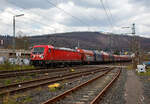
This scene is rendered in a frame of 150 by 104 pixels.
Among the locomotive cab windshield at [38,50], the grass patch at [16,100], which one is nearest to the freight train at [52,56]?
the locomotive cab windshield at [38,50]

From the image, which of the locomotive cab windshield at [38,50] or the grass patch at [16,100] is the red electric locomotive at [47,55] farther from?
the grass patch at [16,100]

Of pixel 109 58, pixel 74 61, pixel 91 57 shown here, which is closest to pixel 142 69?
pixel 74 61

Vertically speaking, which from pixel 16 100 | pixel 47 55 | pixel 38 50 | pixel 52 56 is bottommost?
pixel 16 100

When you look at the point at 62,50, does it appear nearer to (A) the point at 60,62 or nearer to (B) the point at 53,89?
(A) the point at 60,62

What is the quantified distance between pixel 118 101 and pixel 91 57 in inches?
1578

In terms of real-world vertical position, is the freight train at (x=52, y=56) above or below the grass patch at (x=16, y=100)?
above

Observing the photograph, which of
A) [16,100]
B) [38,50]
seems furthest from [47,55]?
[16,100]

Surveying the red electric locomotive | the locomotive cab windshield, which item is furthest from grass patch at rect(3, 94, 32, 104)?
the locomotive cab windshield

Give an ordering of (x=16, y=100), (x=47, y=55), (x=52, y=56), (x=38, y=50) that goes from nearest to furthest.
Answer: (x=16, y=100)
(x=47, y=55)
(x=38, y=50)
(x=52, y=56)

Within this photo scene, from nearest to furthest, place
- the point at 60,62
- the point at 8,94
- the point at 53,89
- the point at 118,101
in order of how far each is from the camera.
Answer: the point at 118,101 → the point at 8,94 → the point at 53,89 → the point at 60,62

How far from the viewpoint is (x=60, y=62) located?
3017cm

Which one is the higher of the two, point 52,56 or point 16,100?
point 52,56

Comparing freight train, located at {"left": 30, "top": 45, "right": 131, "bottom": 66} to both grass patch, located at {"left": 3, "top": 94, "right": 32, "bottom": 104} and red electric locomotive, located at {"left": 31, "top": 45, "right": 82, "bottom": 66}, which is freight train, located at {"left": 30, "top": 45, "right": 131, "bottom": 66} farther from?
grass patch, located at {"left": 3, "top": 94, "right": 32, "bottom": 104}

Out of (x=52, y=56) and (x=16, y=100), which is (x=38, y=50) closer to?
(x=52, y=56)
